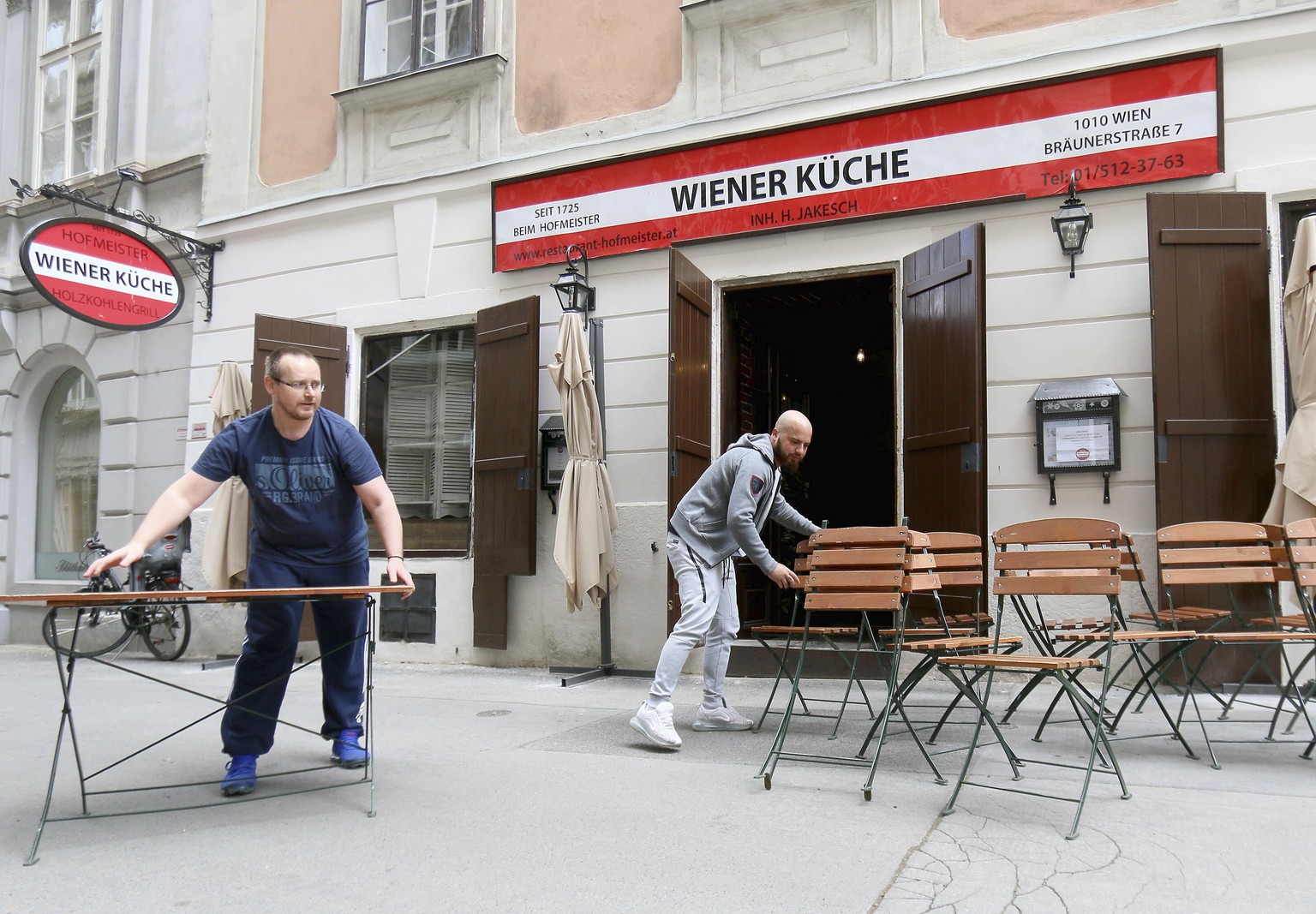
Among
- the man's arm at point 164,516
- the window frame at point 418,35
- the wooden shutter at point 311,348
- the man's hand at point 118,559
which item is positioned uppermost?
the window frame at point 418,35

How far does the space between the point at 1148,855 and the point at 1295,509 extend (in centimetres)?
320

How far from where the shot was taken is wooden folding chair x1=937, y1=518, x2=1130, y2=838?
11.7 ft

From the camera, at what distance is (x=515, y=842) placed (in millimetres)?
3324

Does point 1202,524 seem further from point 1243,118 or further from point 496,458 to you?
point 496,458

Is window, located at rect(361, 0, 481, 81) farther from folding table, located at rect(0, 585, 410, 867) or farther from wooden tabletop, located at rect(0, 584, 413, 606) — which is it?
wooden tabletop, located at rect(0, 584, 413, 606)

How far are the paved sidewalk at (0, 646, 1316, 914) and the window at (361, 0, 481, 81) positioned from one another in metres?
6.54

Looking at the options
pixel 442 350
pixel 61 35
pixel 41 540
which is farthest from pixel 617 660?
pixel 61 35

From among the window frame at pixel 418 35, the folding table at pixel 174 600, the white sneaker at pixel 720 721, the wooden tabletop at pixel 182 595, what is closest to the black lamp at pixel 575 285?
the window frame at pixel 418 35

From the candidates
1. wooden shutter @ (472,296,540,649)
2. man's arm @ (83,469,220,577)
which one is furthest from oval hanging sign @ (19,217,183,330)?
man's arm @ (83,469,220,577)

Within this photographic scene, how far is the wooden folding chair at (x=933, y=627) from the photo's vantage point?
405 cm

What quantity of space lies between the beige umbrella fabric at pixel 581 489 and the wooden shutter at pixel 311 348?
8.99 feet

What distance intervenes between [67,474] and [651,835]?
11.2 m

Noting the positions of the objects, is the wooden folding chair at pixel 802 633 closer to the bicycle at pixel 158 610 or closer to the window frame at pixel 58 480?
the bicycle at pixel 158 610

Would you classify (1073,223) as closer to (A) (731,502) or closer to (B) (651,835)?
(A) (731,502)
